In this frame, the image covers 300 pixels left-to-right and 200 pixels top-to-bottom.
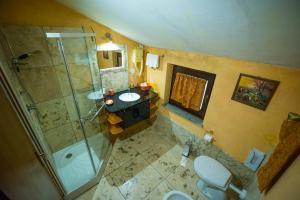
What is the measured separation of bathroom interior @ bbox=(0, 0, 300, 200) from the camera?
875mm

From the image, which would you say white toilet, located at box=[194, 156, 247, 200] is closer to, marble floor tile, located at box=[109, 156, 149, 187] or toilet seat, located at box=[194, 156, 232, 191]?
toilet seat, located at box=[194, 156, 232, 191]

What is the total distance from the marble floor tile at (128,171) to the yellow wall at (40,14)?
2271mm

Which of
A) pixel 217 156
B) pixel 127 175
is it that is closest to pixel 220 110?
pixel 217 156

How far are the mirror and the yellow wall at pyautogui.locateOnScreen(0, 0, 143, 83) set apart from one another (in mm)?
450

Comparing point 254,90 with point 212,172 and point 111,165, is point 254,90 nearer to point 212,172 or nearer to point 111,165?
point 212,172

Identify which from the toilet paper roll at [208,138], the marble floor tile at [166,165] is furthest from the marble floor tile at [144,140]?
the toilet paper roll at [208,138]

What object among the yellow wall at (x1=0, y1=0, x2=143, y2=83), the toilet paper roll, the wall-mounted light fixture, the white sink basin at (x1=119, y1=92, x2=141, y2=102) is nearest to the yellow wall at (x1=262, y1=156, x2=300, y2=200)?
the toilet paper roll

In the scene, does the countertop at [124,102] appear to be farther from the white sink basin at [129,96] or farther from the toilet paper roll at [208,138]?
the toilet paper roll at [208,138]

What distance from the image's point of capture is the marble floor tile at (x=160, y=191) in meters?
1.79

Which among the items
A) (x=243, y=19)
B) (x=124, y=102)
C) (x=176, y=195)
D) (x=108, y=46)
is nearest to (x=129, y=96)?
(x=124, y=102)

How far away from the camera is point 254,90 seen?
1.45 metres

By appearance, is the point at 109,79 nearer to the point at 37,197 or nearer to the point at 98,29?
the point at 98,29

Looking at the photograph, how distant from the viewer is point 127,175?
80.1 inches

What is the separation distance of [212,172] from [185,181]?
1.53ft
